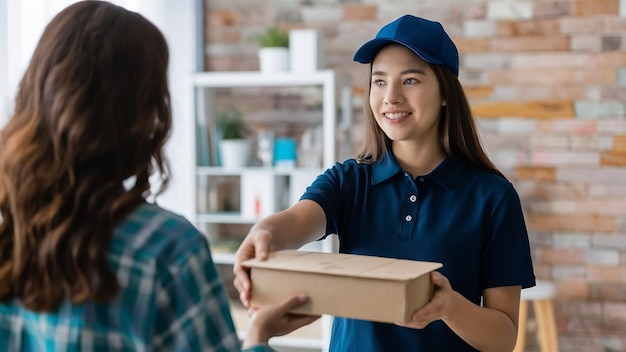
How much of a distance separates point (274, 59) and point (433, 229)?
2.64 metres

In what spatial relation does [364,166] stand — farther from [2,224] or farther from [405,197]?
[2,224]

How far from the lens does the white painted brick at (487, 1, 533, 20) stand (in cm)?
415

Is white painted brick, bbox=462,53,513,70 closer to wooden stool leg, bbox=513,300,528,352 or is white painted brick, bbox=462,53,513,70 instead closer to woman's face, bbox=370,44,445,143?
wooden stool leg, bbox=513,300,528,352

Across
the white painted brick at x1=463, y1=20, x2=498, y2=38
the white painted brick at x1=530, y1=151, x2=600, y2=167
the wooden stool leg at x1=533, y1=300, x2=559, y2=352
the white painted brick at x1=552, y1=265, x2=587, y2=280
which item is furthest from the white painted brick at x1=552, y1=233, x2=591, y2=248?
the white painted brick at x1=463, y1=20, x2=498, y2=38

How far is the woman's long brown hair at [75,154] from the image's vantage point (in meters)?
1.03

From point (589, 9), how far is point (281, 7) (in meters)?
1.63

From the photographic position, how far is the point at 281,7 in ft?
14.8

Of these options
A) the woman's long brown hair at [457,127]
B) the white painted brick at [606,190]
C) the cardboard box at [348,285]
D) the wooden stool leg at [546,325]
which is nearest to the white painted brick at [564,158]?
the white painted brick at [606,190]

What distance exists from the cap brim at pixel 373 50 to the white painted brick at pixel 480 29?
104 inches

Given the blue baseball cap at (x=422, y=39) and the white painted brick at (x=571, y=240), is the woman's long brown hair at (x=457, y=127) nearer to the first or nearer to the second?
the blue baseball cap at (x=422, y=39)

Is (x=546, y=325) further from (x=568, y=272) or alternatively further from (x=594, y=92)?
(x=594, y=92)

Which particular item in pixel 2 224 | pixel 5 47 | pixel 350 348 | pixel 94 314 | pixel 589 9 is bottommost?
pixel 350 348

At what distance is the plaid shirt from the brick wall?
3.27 meters

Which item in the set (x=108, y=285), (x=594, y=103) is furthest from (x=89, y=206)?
(x=594, y=103)
